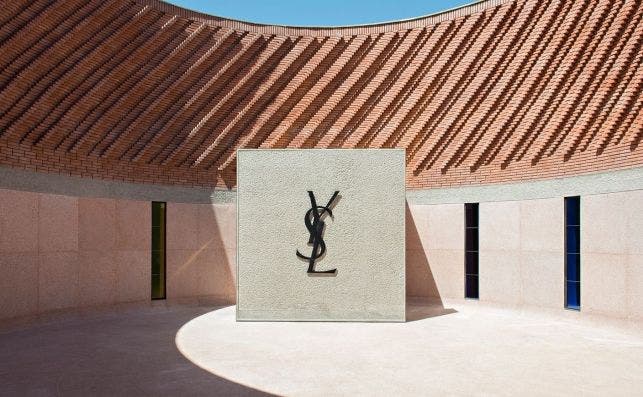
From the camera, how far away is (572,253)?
41.7ft

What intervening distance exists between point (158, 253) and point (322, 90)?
304 inches

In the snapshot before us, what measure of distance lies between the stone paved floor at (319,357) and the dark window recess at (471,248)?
7.40ft

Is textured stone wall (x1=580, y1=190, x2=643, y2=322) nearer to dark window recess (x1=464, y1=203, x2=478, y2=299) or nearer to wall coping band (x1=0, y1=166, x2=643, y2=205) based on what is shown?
wall coping band (x1=0, y1=166, x2=643, y2=205)

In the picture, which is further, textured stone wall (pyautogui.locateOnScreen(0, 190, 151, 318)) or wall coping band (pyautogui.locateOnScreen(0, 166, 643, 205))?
wall coping band (pyautogui.locateOnScreen(0, 166, 643, 205))

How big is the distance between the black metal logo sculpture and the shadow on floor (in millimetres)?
3440

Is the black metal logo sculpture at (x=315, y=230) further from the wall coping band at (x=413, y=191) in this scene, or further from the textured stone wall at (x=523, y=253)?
the textured stone wall at (x=523, y=253)

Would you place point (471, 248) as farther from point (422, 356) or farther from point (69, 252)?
point (69, 252)

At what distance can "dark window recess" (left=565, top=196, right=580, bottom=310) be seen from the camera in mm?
12609

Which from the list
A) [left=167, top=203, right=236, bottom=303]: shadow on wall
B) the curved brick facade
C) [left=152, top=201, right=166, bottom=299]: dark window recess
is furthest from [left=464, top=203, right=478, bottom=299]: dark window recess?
[left=152, top=201, right=166, bottom=299]: dark window recess

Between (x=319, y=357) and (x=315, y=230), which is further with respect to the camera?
(x=315, y=230)

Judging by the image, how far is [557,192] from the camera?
42.6 ft

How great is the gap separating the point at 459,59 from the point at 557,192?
5.97 meters

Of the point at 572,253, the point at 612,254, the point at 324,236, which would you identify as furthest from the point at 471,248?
the point at 324,236

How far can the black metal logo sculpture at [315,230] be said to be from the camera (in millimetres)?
12312
